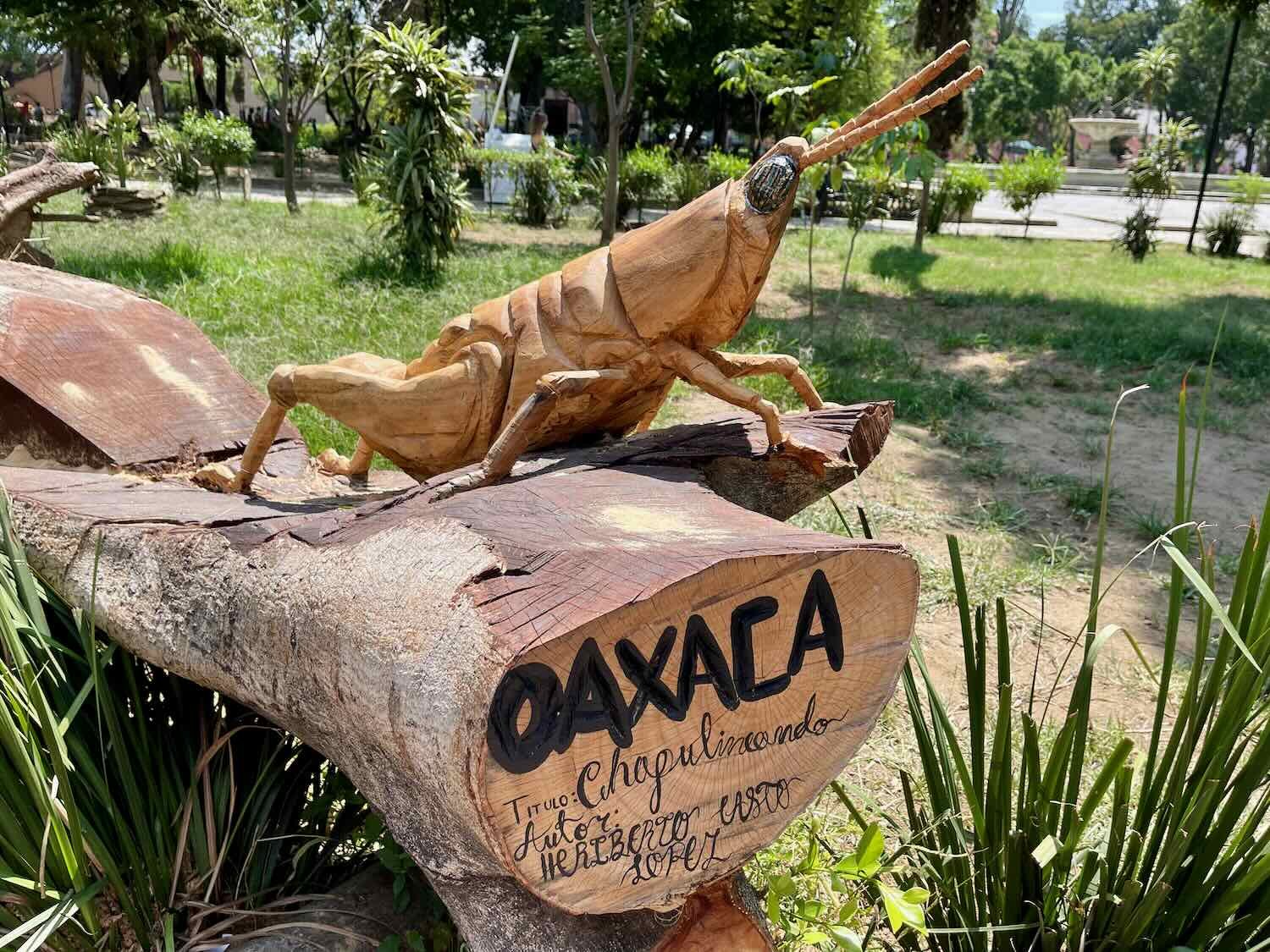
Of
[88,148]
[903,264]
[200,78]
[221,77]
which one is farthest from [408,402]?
[200,78]

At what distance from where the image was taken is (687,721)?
3.97ft

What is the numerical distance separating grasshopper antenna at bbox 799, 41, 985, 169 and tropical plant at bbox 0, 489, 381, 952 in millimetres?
1470

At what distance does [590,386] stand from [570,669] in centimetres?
88

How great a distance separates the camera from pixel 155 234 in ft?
28.6

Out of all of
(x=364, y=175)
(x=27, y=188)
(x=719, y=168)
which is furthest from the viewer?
(x=719, y=168)

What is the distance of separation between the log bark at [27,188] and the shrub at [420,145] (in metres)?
4.71

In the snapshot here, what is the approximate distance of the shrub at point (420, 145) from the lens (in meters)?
7.97

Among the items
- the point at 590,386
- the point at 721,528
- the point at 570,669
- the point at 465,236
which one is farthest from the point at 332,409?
the point at 465,236

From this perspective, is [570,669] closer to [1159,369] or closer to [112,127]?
[1159,369]

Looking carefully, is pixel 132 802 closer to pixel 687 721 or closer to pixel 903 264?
pixel 687 721

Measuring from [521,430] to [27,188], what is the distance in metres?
2.52

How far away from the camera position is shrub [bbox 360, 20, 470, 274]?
797 cm

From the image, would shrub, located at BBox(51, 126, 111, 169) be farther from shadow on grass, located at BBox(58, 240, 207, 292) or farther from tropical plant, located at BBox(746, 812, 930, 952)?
tropical plant, located at BBox(746, 812, 930, 952)

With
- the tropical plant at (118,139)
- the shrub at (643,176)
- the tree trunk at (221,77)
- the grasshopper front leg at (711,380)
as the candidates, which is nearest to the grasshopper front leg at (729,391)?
the grasshopper front leg at (711,380)
